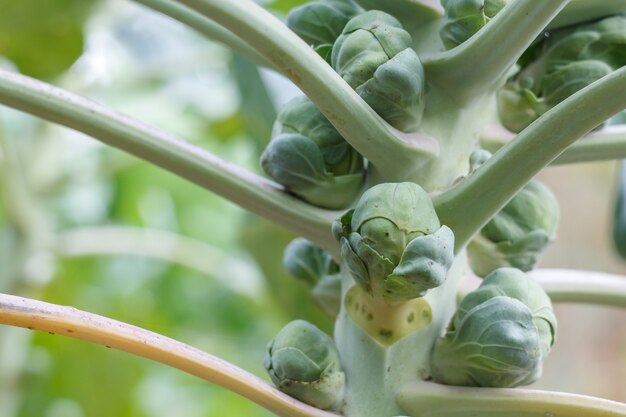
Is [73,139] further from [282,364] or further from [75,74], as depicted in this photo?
[282,364]

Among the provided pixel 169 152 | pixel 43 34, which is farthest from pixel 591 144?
pixel 43 34

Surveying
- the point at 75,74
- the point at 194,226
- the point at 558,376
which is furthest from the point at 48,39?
the point at 558,376

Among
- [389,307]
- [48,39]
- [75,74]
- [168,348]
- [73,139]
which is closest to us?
[168,348]

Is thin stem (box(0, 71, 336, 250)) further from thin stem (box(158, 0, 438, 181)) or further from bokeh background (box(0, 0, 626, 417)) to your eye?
bokeh background (box(0, 0, 626, 417))

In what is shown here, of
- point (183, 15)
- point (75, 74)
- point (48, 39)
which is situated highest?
point (75, 74)

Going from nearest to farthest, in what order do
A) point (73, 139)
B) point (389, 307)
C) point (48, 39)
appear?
point (389, 307) → point (48, 39) → point (73, 139)

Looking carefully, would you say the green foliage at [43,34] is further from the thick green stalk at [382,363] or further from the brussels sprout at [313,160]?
the thick green stalk at [382,363]

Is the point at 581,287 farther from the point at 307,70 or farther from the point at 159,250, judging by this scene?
the point at 159,250
